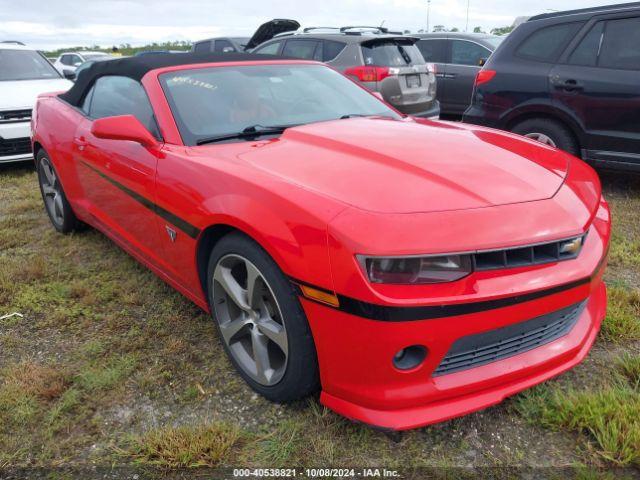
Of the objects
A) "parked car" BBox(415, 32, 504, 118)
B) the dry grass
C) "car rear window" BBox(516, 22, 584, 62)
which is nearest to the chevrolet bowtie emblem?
the dry grass

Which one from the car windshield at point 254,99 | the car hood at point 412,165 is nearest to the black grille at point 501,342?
the car hood at point 412,165

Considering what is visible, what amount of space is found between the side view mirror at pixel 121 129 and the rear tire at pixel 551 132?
368 centimetres

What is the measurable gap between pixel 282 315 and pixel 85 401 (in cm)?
103

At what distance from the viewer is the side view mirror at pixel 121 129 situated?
8.38ft

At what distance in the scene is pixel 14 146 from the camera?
21.0 feet

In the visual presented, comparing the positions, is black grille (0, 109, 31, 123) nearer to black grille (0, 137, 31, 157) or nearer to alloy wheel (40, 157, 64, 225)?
black grille (0, 137, 31, 157)

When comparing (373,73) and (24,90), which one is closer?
(373,73)

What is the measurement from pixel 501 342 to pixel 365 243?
0.62 m

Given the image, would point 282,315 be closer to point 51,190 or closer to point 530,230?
point 530,230

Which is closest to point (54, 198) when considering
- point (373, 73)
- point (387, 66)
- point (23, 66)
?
point (373, 73)

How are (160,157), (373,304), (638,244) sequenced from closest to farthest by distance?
(373,304) < (160,157) < (638,244)

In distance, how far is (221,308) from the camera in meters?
2.37

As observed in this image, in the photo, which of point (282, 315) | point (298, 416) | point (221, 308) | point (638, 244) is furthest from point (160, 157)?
point (638, 244)

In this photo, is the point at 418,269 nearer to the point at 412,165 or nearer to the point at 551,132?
the point at 412,165
